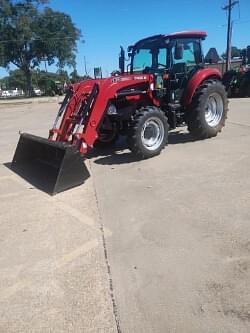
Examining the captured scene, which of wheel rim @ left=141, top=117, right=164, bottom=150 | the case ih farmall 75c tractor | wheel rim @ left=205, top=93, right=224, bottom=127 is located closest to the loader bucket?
the case ih farmall 75c tractor

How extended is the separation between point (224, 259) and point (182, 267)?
422mm

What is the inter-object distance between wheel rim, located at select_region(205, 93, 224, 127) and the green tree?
147 feet

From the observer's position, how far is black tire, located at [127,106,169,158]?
733 centimetres

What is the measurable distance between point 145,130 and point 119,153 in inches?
45.8

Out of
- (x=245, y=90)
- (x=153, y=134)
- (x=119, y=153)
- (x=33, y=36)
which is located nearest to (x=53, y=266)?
(x=153, y=134)

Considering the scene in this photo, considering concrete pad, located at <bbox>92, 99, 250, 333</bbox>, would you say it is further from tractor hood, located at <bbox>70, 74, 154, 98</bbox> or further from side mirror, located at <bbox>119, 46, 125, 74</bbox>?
Result: side mirror, located at <bbox>119, 46, 125, 74</bbox>

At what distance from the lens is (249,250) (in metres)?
3.80

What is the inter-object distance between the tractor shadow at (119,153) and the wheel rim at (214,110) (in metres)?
0.62

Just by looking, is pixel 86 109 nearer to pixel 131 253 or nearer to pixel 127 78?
pixel 127 78

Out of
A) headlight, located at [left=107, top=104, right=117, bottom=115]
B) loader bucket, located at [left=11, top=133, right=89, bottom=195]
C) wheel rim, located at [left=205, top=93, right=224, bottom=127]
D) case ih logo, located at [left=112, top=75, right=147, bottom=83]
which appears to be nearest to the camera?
loader bucket, located at [left=11, top=133, right=89, bottom=195]

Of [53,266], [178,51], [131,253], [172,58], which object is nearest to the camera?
[53,266]

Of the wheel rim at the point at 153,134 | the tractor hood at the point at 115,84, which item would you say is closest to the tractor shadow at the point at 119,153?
the wheel rim at the point at 153,134

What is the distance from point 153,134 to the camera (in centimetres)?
780

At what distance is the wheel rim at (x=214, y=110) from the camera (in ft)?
30.4
